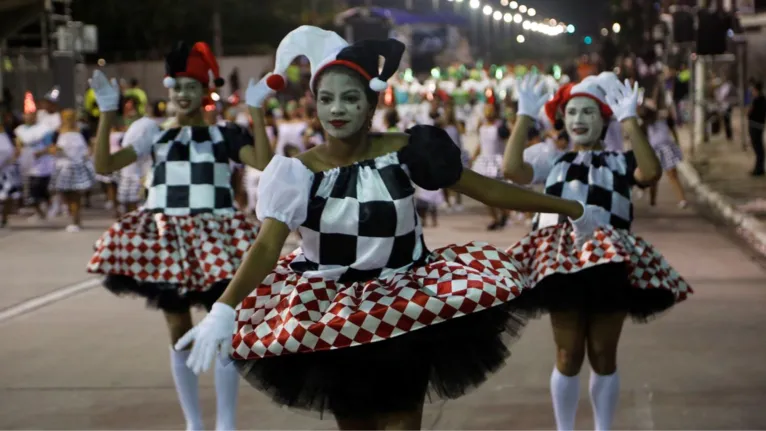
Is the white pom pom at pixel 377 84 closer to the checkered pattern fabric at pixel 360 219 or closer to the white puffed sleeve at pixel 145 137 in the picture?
the checkered pattern fabric at pixel 360 219

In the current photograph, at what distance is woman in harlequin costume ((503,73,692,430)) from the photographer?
584 cm

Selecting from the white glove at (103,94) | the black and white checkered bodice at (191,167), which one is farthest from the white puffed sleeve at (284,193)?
the white glove at (103,94)

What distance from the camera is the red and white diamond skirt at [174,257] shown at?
6.46 meters

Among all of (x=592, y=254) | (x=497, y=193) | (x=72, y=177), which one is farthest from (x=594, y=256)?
(x=72, y=177)

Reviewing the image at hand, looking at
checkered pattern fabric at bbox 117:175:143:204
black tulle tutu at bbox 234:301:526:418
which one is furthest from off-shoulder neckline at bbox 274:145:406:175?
checkered pattern fabric at bbox 117:175:143:204

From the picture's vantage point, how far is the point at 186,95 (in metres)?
6.62

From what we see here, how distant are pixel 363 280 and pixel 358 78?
0.67m

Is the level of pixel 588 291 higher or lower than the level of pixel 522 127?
lower

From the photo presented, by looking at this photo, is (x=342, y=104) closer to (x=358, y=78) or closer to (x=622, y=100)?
(x=358, y=78)

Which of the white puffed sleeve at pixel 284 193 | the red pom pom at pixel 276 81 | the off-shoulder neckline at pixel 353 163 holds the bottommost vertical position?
the white puffed sleeve at pixel 284 193

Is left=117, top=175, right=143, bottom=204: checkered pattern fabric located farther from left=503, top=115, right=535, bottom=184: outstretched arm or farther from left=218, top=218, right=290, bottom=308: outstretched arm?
left=218, top=218, right=290, bottom=308: outstretched arm

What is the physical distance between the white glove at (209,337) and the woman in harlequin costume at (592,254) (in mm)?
2163

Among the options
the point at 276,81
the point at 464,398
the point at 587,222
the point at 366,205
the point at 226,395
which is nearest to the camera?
the point at 366,205

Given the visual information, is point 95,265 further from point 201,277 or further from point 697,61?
point 697,61
